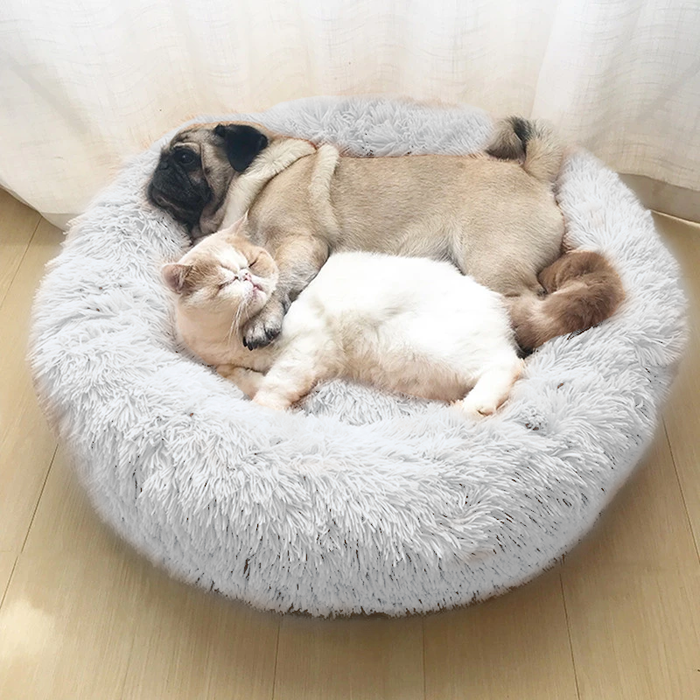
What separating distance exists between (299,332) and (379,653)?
59 centimetres

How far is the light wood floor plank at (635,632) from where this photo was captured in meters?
1.20

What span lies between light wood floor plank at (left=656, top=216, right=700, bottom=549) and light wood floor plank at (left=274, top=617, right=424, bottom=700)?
60 centimetres

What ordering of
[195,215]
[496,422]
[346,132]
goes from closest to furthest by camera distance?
[496,422] < [195,215] < [346,132]

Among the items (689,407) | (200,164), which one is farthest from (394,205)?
(689,407)

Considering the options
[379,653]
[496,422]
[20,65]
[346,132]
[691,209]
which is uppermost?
[20,65]

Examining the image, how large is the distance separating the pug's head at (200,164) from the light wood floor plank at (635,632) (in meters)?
1.10

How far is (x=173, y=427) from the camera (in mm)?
1210

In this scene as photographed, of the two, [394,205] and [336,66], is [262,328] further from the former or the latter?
[336,66]

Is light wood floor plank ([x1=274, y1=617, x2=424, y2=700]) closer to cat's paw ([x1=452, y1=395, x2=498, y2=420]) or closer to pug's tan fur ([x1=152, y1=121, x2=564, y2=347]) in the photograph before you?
cat's paw ([x1=452, y1=395, x2=498, y2=420])

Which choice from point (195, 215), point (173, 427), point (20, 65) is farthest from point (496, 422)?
point (20, 65)

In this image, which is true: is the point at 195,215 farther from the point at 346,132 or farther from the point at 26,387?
the point at 26,387

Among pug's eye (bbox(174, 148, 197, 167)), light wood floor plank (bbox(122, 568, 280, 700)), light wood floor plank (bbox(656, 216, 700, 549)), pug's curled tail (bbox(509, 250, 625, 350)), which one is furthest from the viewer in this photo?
pug's eye (bbox(174, 148, 197, 167))

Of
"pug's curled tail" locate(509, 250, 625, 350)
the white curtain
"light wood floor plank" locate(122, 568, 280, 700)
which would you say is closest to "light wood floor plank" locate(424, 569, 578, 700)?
"light wood floor plank" locate(122, 568, 280, 700)

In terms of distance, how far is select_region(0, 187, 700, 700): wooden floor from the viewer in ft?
3.97
